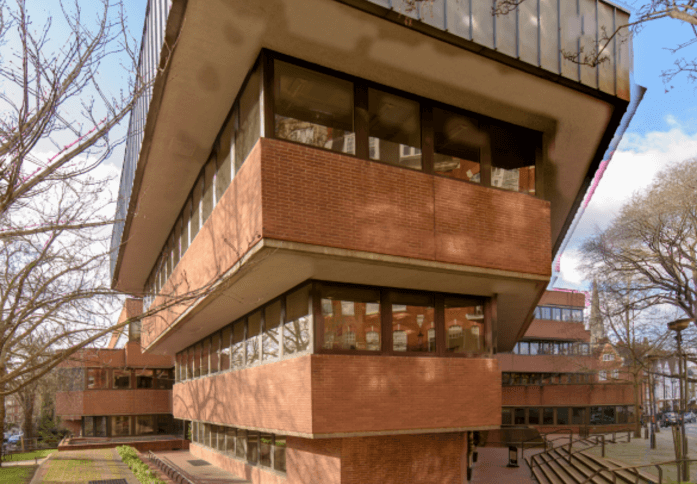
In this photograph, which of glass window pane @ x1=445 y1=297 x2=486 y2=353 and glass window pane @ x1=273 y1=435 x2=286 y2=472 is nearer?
glass window pane @ x1=445 y1=297 x2=486 y2=353

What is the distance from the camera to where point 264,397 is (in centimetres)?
1153

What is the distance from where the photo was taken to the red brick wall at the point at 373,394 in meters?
9.52

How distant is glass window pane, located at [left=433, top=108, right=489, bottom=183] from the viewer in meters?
10.8

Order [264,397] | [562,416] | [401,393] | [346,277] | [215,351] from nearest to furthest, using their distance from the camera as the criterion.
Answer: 1. [401,393]
2. [346,277]
3. [264,397]
4. [215,351]
5. [562,416]

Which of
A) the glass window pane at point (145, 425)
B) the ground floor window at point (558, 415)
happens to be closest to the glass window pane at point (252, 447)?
the glass window pane at point (145, 425)

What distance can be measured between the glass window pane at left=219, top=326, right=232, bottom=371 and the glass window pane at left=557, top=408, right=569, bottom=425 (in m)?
30.8

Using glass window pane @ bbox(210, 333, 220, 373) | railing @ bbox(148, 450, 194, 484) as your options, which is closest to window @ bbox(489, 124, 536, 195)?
glass window pane @ bbox(210, 333, 220, 373)

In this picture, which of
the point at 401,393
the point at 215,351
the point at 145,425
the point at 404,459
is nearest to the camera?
the point at 401,393

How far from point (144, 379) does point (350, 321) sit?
3083cm

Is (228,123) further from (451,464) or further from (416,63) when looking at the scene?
(451,464)

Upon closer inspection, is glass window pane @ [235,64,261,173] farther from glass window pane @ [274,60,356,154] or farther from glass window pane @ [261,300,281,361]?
glass window pane @ [261,300,281,361]

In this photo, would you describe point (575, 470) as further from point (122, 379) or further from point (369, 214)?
point (122, 379)

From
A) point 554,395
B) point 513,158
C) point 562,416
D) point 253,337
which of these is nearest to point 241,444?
point 253,337

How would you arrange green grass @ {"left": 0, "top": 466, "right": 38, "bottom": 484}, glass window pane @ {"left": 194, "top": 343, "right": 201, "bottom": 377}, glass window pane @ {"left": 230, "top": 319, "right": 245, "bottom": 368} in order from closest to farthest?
glass window pane @ {"left": 230, "top": 319, "right": 245, "bottom": 368}, green grass @ {"left": 0, "top": 466, "right": 38, "bottom": 484}, glass window pane @ {"left": 194, "top": 343, "right": 201, "bottom": 377}
